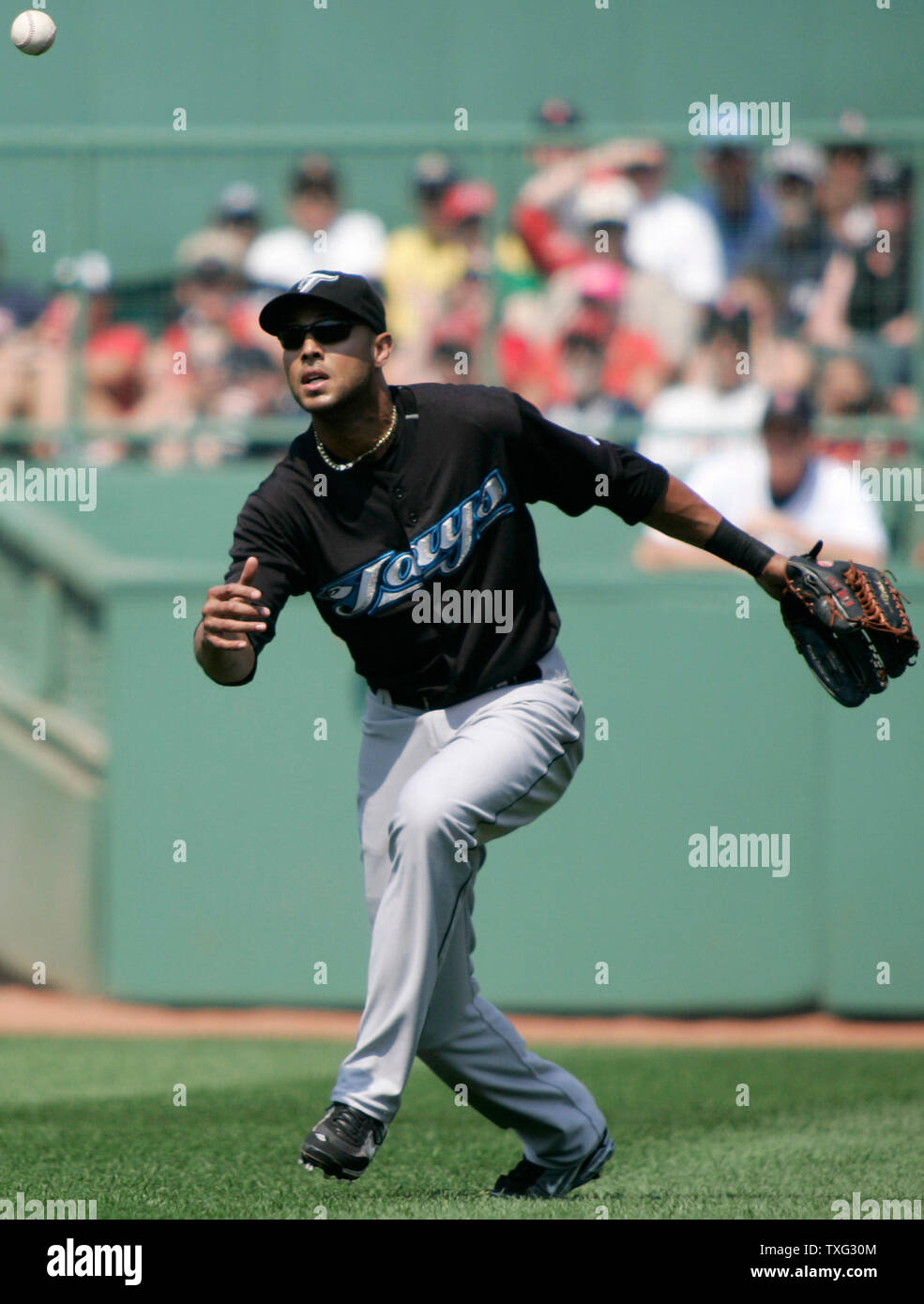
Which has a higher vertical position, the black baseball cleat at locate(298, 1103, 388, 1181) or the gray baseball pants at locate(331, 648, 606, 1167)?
the gray baseball pants at locate(331, 648, 606, 1167)

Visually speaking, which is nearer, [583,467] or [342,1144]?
[342,1144]

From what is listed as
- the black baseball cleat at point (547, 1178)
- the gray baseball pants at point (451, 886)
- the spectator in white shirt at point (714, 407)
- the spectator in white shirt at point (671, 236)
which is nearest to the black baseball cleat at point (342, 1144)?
the gray baseball pants at point (451, 886)

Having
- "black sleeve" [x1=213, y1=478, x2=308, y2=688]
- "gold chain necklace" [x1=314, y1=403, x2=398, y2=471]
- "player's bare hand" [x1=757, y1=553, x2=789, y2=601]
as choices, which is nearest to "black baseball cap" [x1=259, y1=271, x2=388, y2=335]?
"gold chain necklace" [x1=314, y1=403, x2=398, y2=471]

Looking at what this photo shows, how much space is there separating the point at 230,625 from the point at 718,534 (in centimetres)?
133

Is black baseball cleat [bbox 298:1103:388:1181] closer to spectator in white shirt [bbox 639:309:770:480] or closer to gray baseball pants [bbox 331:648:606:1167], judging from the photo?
gray baseball pants [bbox 331:648:606:1167]

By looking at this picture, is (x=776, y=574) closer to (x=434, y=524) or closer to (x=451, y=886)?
(x=434, y=524)

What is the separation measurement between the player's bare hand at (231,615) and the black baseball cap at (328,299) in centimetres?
65

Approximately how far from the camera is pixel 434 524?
409cm

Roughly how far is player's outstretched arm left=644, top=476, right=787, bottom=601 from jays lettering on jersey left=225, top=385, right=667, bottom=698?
50mm

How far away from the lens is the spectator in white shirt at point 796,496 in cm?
713

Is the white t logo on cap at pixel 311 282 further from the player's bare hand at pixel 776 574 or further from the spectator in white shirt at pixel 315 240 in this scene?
the spectator in white shirt at pixel 315 240

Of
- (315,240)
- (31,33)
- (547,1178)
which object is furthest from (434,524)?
(315,240)

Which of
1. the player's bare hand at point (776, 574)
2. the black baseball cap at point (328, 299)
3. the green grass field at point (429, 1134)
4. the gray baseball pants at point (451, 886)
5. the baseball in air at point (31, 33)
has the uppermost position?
the baseball in air at point (31, 33)

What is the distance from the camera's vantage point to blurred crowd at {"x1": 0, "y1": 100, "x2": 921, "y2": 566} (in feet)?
24.0
